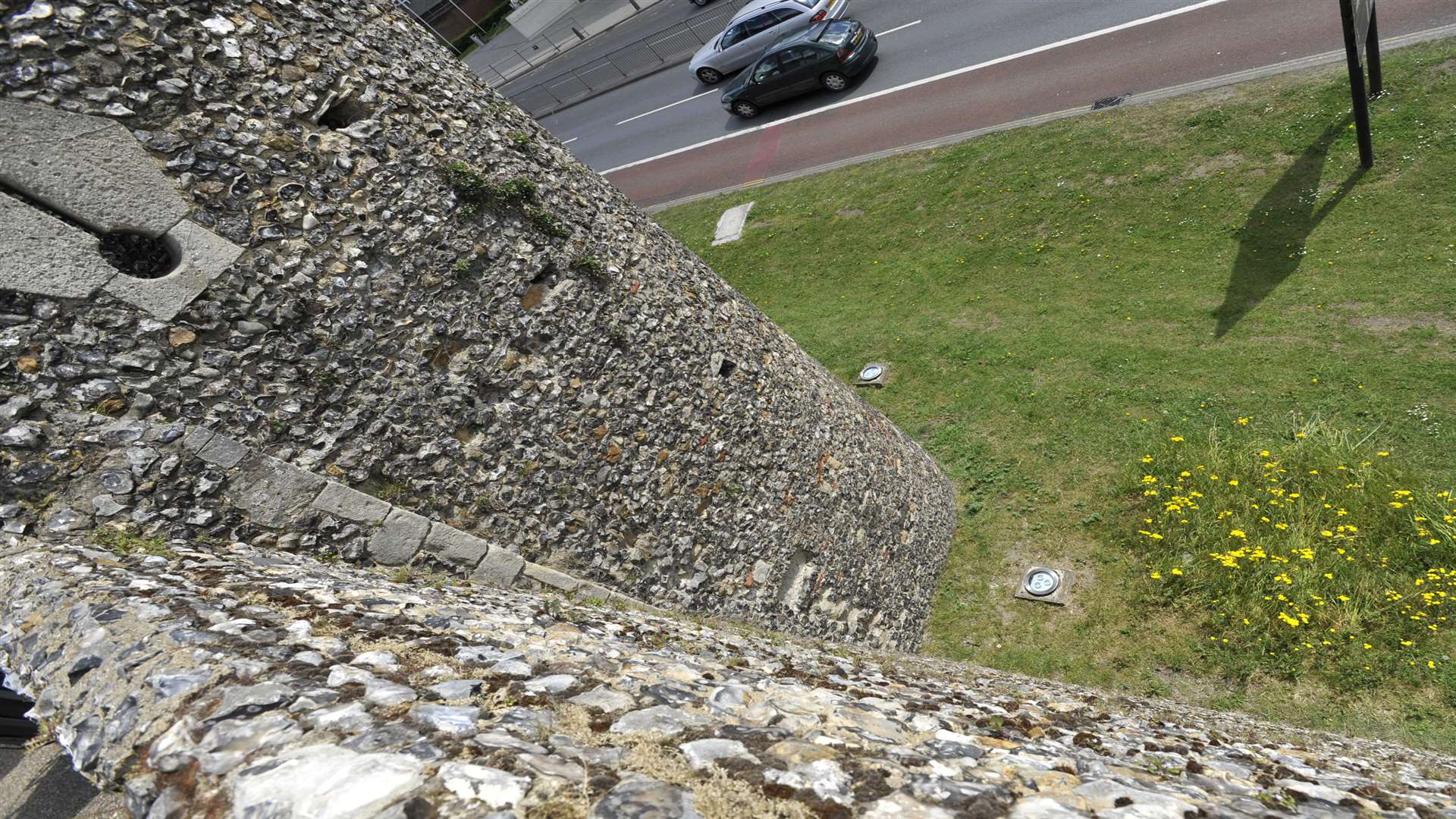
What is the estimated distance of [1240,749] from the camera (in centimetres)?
344

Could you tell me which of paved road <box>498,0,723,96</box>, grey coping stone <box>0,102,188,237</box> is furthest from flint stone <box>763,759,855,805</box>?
paved road <box>498,0,723,96</box>

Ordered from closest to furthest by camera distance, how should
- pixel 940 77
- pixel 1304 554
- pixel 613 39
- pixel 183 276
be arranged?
pixel 183 276 → pixel 1304 554 → pixel 940 77 → pixel 613 39

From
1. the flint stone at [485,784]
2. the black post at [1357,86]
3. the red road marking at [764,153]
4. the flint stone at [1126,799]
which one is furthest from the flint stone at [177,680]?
the red road marking at [764,153]

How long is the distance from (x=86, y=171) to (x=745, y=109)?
19.1 metres

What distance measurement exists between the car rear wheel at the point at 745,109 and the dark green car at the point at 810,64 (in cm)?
14

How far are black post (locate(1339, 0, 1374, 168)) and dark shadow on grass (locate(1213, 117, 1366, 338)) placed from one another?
33 centimetres

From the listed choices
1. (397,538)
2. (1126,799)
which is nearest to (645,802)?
(1126,799)

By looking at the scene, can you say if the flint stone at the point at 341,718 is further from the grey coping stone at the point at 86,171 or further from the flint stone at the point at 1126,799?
the grey coping stone at the point at 86,171

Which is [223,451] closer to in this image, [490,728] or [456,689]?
[456,689]

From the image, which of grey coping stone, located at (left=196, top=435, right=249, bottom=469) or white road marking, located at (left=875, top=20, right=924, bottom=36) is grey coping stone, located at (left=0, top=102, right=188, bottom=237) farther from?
white road marking, located at (left=875, top=20, right=924, bottom=36)

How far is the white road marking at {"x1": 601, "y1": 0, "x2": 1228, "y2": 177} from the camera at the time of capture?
14.8 metres

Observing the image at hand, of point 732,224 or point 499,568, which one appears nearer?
point 499,568

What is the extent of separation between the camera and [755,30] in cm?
2138

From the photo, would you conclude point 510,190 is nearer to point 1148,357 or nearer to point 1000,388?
point 1000,388
